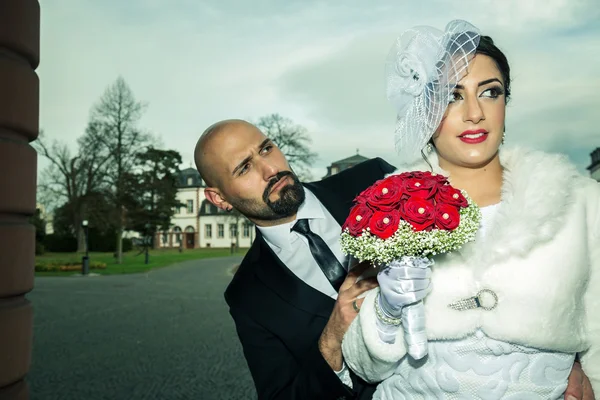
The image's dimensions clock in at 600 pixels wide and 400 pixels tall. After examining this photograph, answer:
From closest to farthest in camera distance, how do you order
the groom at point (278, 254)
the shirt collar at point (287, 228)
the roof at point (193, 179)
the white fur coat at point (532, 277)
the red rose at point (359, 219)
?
1. the red rose at point (359, 219)
2. the white fur coat at point (532, 277)
3. the groom at point (278, 254)
4. the shirt collar at point (287, 228)
5. the roof at point (193, 179)

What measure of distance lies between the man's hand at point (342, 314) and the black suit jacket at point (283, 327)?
0.06 m

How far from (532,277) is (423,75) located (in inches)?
36.9

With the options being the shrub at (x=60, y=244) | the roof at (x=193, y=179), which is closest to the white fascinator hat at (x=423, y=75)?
the shrub at (x=60, y=244)

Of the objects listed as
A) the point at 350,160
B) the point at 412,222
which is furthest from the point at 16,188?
the point at 350,160

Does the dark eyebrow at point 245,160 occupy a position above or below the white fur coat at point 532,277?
above

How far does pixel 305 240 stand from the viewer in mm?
3697

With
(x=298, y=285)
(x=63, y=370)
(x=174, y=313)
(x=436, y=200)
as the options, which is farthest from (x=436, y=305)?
(x=174, y=313)

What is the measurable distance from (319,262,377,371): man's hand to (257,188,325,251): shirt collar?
959 mm

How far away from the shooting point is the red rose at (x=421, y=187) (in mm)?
2051

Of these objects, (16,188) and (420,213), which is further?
(420,213)

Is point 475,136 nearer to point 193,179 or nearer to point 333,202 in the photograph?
point 333,202

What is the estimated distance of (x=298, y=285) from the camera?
135 inches

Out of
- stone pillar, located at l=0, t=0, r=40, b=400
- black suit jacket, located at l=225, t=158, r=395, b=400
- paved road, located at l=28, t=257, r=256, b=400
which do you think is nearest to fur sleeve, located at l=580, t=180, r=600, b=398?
black suit jacket, located at l=225, t=158, r=395, b=400

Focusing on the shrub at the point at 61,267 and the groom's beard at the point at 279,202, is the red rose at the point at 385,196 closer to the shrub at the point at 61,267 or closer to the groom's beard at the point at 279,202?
the groom's beard at the point at 279,202
